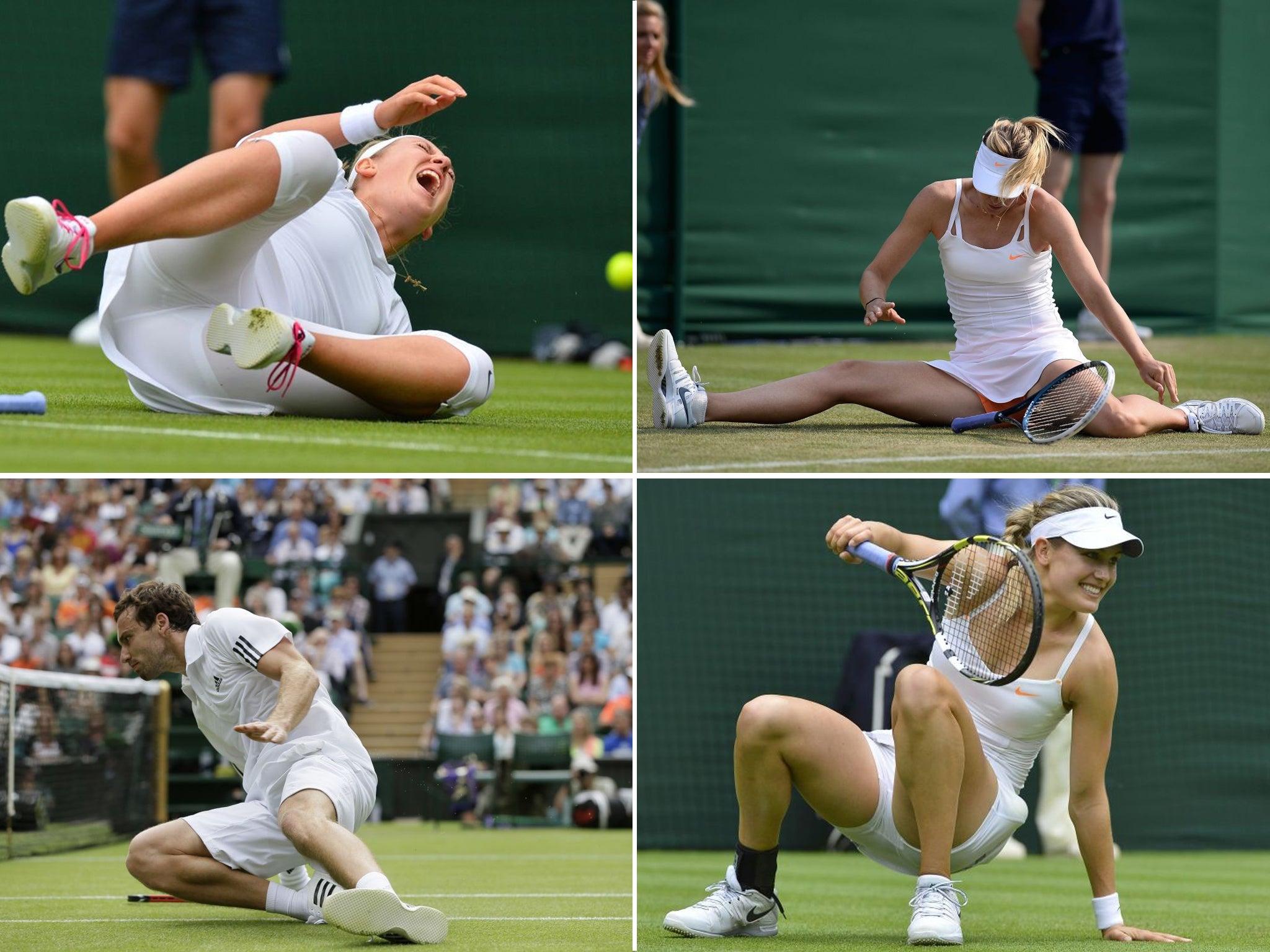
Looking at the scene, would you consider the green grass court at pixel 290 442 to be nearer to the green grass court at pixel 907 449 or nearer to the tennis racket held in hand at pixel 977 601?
the green grass court at pixel 907 449

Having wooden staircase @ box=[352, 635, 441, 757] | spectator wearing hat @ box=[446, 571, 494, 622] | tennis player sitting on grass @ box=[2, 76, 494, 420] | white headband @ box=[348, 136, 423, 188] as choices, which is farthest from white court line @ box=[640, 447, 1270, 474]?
spectator wearing hat @ box=[446, 571, 494, 622]

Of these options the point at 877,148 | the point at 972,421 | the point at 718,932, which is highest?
the point at 877,148

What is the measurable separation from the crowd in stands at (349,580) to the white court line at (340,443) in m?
6.32

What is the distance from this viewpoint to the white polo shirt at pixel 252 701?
346 centimetres

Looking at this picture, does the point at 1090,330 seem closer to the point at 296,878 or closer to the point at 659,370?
the point at 659,370

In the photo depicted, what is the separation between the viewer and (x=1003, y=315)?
15.1ft

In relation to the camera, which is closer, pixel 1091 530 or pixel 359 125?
pixel 1091 530

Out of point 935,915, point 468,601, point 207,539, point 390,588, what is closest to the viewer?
point 935,915

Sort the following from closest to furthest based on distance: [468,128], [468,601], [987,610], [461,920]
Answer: [987,610]
[461,920]
[468,128]
[468,601]

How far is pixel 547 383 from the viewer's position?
314 inches

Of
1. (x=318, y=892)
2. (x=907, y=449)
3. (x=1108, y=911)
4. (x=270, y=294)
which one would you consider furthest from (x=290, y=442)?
(x=1108, y=911)

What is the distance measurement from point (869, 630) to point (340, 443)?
4464 millimetres

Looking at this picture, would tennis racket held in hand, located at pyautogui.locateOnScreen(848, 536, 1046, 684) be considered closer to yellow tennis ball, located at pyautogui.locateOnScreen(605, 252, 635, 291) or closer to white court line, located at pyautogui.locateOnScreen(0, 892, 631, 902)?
white court line, located at pyautogui.locateOnScreen(0, 892, 631, 902)

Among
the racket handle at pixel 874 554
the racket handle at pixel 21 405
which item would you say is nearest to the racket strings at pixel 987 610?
the racket handle at pixel 874 554
